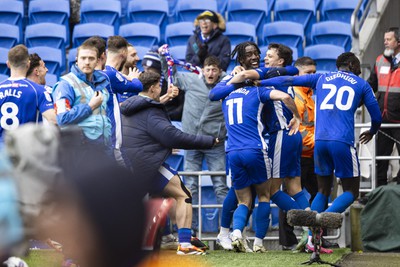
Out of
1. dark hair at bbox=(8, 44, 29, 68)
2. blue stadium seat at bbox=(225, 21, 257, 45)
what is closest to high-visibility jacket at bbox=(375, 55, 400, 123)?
blue stadium seat at bbox=(225, 21, 257, 45)

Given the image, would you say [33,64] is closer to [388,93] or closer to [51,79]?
[51,79]

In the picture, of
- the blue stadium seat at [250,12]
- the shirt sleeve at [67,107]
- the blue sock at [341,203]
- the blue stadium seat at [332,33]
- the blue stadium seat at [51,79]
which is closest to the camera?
the shirt sleeve at [67,107]

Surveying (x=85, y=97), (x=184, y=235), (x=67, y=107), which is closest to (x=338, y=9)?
(x=184, y=235)

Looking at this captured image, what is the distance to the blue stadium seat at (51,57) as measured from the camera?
1496 cm

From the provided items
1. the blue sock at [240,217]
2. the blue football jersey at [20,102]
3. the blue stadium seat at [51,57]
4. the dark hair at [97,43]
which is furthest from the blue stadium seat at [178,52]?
the dark hair at [97,43]

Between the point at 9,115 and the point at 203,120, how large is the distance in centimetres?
306

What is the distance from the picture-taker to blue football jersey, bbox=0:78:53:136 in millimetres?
9375

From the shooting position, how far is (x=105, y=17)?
1623 cm

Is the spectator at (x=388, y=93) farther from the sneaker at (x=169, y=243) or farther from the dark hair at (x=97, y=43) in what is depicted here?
the dark hair at (x=97, y=43)

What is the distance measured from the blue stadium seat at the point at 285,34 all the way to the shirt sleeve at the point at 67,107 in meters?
7.48

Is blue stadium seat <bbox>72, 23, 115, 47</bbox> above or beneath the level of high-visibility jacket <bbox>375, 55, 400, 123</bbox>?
above

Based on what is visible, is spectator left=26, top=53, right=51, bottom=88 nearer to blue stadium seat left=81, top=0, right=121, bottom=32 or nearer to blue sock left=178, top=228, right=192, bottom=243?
blue sock left=178, top=228, right=192, bottom=243

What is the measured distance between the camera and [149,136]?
975 centimetres

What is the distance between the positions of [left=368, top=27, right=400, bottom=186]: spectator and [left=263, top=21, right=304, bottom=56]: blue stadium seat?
3360 millimetres
